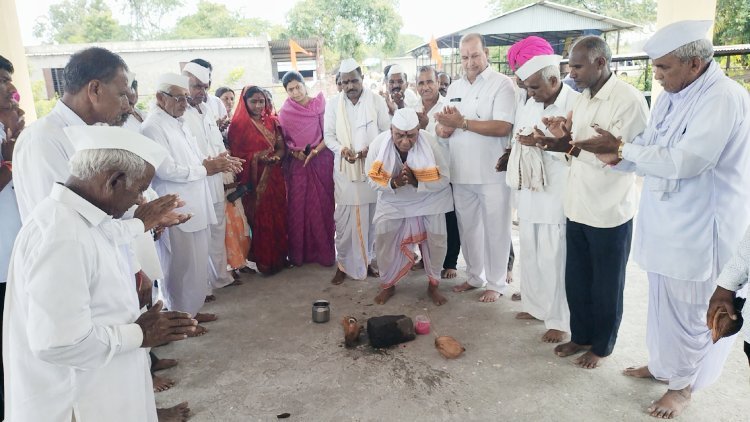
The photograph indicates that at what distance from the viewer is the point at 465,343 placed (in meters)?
3.85

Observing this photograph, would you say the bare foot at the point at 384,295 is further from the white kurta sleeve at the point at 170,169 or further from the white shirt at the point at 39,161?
the white shirt at the point at 39,161

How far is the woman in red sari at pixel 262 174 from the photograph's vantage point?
17.7 feet

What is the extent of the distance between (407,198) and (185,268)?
2.02 metres

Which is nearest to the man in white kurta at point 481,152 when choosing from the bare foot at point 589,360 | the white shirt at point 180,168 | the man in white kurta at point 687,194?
the bare foot at point 589,360

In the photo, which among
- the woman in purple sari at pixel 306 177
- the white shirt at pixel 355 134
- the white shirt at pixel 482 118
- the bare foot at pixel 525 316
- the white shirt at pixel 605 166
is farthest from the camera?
the woman in purple sari at pixel 306 177

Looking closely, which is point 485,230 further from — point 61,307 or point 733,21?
point 733,21

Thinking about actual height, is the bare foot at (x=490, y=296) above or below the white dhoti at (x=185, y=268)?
below

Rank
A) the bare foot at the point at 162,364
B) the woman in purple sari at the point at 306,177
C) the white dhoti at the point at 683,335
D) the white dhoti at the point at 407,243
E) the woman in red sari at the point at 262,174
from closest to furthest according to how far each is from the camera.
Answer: the white dhoti at the point at 683,335
the bare foot at the point at 162,364
the white dhoti at the point at 407,243
the woman in red sari at the point at 262,174
the woman in purple sari at the point at 306,177

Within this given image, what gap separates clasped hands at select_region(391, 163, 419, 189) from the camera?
4410mm

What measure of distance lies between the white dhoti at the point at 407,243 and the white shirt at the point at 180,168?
1599 millimetres

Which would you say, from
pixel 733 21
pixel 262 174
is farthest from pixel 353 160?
pixel 733 21

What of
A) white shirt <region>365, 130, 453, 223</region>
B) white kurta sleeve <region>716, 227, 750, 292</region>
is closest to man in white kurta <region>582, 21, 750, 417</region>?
white kurta sleeve <region>716, 227, 750, 292</region>

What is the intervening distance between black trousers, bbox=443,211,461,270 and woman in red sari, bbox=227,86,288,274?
1861mm

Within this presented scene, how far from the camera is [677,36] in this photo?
2.46 metres
